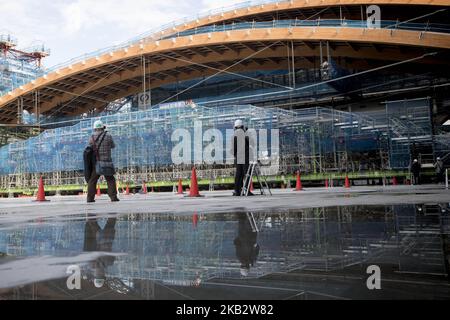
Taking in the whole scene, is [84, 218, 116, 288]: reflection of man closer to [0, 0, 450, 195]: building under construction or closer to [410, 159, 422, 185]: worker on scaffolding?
[410, 159, 422, 185]: worker on scaffolding

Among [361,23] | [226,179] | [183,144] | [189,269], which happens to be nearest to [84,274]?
[189,269]

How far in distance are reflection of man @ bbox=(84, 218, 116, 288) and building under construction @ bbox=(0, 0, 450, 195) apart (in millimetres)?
19860

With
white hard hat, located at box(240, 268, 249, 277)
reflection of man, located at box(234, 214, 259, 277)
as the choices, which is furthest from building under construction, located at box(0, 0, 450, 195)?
white hard hat, located at box(240, 268, 249, 277)

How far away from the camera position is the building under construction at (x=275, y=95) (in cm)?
2441

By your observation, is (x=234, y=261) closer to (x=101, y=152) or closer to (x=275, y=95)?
(x=101, y=152)

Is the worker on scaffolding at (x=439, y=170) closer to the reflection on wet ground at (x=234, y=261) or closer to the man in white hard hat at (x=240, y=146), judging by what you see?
the man in white hard hat at (x=240, y=146)

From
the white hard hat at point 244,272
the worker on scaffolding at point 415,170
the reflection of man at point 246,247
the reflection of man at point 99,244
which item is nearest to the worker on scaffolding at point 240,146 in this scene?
the reflection of man at point 99,244

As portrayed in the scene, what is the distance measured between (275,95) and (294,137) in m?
14.9

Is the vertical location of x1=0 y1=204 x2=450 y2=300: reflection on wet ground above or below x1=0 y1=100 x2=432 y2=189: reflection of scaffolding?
below

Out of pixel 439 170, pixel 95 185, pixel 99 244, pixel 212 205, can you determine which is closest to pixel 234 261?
pixel 99 244

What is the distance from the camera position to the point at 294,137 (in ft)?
80.9

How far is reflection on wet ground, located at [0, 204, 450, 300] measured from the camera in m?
1.53
